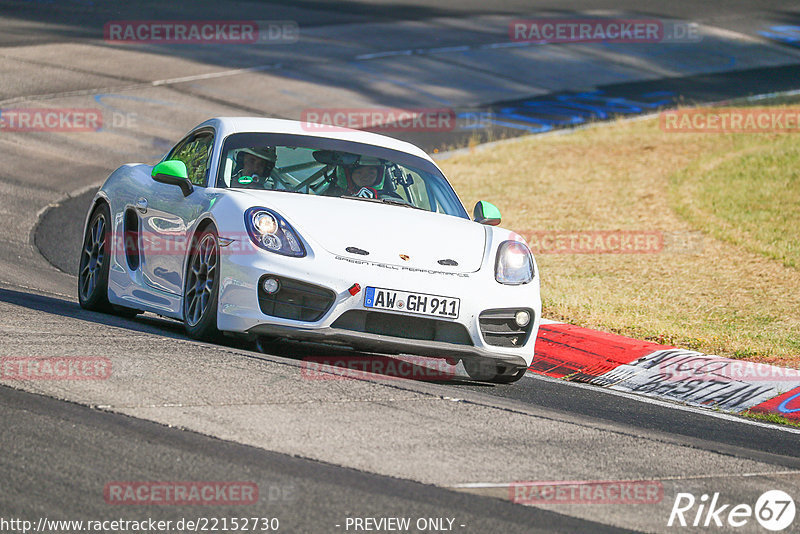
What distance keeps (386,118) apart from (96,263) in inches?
478

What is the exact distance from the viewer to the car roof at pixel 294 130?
26.3ft

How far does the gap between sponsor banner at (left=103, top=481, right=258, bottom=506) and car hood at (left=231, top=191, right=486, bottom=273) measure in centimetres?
241

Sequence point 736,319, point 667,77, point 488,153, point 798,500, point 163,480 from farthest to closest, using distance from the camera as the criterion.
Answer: point 667,77 < point 488,153 < point 736,319 < point 798,500 < point 163,480

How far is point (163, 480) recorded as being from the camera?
438cm

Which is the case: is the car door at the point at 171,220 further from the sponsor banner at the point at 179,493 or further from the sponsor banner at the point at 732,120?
the sponsor banner at the point at 732,120

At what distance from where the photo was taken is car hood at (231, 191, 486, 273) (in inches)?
264

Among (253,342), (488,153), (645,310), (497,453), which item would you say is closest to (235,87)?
(488,153)

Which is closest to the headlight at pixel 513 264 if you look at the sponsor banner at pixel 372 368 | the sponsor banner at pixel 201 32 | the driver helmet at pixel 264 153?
the sponsor banner at pixel 372 368

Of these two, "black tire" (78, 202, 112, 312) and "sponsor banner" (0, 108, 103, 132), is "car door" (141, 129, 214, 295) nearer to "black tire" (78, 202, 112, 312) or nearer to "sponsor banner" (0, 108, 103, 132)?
"black tire" (78, 202, 112, 312)

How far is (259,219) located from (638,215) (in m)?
8.99

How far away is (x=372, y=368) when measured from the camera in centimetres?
720

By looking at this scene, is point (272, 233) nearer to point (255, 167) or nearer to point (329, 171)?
point (255, 167)

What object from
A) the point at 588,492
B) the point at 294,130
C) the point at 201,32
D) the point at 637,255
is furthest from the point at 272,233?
the point at 201,32

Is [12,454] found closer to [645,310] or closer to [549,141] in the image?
[645,310]
